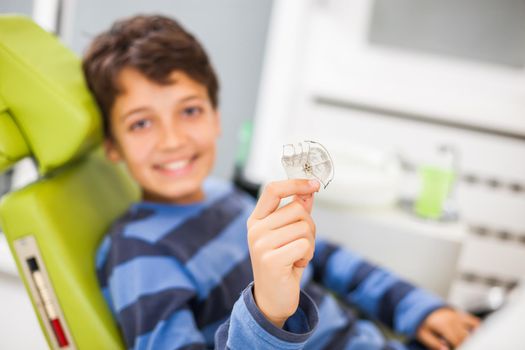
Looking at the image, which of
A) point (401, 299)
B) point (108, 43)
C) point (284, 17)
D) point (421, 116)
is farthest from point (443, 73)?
point (108, 43)

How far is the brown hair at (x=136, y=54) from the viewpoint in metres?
0.71

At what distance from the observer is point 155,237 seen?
0.70m

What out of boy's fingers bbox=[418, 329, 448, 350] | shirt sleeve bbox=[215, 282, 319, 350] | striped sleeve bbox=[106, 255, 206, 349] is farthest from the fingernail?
boy's fingers bbox=[418, 329, 448, 350]

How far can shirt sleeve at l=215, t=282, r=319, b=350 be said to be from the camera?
411 millimetres

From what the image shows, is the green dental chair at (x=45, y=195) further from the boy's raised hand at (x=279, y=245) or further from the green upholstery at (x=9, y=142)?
the boy's raised hand at (x=279, y=245)

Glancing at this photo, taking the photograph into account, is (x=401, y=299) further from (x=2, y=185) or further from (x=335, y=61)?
(x=335, y=61)

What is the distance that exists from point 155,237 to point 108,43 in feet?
0.99

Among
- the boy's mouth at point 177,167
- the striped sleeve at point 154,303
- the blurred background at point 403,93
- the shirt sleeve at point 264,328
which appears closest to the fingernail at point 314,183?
the shirt sleeve at point 264,328

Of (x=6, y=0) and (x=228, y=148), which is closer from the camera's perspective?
(x=6, y=0)

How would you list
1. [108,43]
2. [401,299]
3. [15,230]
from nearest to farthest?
[15,230]
[108,43]
[401,299]

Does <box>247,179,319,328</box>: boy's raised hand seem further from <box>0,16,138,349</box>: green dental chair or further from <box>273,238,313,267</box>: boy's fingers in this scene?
<box>0,16,138,349</box>: green dental chair

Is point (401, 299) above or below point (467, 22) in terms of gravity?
below

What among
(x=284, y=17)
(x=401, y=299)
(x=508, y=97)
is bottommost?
(x=401, y=299)

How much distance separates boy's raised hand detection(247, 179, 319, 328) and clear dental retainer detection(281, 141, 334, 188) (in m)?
0.03
